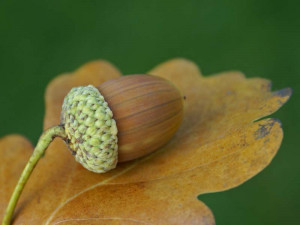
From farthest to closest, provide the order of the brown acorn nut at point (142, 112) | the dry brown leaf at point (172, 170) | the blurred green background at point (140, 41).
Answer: the blurred green background at point (140, 41) < the brown acorn nut at point (142, 112) < the dry brown leaf at point (172, 170)

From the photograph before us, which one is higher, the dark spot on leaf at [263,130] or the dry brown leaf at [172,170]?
the dark spot on leaf at [263,130]

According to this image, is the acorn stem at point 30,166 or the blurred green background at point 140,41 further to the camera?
the blurred green background at point 140,41

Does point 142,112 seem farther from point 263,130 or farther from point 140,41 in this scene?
point 140,41

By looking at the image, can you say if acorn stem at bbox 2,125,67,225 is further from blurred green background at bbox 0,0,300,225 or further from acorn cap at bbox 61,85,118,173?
blurred green background at bbox 0,0,300,225

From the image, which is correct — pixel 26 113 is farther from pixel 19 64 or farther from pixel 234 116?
pixel 234 116

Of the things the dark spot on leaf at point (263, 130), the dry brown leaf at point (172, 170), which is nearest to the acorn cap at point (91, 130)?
the dry brown leaf at point (172, 170)

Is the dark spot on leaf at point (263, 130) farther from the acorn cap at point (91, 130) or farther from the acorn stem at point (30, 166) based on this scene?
the acorn stem at point (30, 166)
